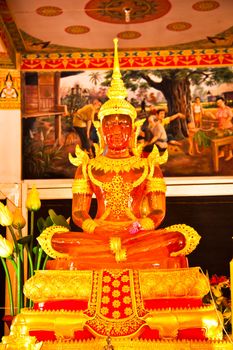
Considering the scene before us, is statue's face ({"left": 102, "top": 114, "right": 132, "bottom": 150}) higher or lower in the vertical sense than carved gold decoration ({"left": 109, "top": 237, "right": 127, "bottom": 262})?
higher

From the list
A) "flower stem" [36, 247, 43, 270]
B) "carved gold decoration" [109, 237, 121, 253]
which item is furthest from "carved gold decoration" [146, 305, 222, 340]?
"flower stem" [36, 247, 43, 270]

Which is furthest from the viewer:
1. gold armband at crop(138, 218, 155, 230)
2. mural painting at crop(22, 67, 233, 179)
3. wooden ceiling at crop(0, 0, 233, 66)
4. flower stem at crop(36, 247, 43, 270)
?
mural painting at crop(22, 67, 233, 179)

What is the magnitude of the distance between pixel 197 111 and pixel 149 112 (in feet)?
2.09

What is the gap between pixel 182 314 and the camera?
12.9 feet

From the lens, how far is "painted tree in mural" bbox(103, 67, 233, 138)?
26.2 ft

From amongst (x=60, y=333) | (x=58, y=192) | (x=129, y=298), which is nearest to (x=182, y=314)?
(x=129, y=298)

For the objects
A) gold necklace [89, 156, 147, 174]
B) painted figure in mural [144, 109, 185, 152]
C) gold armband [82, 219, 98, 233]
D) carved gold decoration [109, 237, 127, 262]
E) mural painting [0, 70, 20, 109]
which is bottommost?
carved gold decoration [109, 237, 127, 262]

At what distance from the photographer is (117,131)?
18.3 feet

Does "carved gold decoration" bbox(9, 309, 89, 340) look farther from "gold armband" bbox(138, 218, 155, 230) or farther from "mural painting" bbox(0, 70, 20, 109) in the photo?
"mural painting" bbox(0, 70, 20, 109)

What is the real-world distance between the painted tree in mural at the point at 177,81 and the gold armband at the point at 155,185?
272cm

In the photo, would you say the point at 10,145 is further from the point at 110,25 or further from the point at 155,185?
the point at 155,185

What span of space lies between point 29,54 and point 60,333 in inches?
196

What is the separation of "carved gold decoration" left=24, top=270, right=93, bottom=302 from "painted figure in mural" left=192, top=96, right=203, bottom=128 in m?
4.18

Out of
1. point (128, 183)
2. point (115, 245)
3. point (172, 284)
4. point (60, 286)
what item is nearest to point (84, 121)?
point (128, 183)
